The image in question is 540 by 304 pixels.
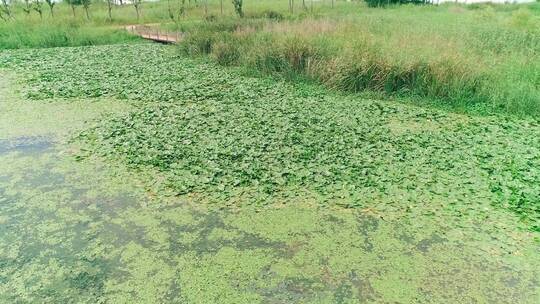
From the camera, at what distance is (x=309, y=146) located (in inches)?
143

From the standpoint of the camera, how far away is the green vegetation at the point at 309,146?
2895 mm

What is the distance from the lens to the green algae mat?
2031 mm

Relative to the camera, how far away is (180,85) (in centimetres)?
578

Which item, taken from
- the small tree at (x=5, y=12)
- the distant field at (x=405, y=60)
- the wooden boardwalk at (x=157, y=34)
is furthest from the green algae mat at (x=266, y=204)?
the small tree at (x=5, y=12)

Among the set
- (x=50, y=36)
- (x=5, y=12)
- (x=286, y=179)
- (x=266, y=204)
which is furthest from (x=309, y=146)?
(x=5, y=12)

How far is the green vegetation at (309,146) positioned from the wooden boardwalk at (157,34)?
4.95 meters

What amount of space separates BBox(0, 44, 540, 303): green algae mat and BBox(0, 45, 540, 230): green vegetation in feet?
0.07

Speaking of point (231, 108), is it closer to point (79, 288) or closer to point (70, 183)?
point (70, 183)

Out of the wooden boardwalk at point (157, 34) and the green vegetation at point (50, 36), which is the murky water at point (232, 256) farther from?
the green vegetation at point (50, 36)

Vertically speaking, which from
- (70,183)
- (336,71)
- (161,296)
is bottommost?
(161,296)

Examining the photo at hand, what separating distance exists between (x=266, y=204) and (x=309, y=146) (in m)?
1.08

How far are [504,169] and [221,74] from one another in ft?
15.4

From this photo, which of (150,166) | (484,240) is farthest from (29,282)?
(484,240)

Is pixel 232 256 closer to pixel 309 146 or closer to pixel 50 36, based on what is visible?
pixel 309 146
